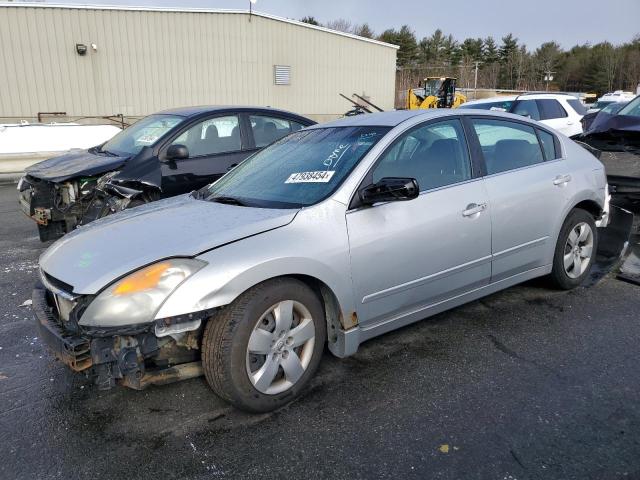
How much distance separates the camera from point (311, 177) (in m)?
3.29

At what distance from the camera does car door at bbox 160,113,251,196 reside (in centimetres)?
581

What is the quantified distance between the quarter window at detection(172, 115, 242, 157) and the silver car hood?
2.85 metres

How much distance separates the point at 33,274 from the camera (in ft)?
17.1

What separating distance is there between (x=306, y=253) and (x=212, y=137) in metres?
3.84

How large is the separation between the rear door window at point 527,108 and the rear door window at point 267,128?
5875 mm

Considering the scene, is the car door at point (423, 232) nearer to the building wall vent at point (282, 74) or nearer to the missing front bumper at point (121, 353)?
the missing front bumper at point (121, 353)

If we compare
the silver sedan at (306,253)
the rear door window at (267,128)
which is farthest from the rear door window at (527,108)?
the silver sedan at (306,253)

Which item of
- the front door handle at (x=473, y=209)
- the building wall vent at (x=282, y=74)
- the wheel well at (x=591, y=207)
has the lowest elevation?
the wheel well at (x=591, y=207)

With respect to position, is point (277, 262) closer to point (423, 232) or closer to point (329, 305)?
point (329, 305)

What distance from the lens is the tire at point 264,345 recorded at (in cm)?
261

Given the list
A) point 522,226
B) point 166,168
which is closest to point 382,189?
point 522,226

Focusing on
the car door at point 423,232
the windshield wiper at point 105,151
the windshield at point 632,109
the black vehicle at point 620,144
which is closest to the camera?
the car door at point 423,232

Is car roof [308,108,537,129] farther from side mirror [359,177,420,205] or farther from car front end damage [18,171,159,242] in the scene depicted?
car front end damage [18,171,159,242]

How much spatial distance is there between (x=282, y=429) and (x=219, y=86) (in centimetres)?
2061
